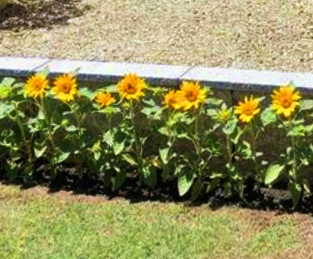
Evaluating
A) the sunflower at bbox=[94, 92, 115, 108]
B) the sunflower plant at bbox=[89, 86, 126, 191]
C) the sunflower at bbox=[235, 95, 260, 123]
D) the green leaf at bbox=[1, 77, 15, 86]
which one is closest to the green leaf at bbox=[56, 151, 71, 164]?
the sunflower plant at bbox=[89, 86, 126, 191]

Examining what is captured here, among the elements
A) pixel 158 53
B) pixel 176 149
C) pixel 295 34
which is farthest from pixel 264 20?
pixel 176 149

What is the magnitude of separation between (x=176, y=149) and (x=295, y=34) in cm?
198

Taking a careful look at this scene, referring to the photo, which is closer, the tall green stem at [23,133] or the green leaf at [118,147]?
the green leaf at [118,147]

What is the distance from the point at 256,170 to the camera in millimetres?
4086

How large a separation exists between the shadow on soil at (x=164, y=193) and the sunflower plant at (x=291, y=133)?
0.10 m

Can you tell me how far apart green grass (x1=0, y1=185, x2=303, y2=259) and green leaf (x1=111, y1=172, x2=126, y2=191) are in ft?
0.27

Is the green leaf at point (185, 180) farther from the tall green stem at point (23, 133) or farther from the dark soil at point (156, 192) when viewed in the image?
the tall green stem at point (23, 133)

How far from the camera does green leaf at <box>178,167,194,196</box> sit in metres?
4.08

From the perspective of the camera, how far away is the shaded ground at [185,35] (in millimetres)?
5605

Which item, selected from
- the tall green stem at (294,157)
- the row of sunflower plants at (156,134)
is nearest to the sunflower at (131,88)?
the row of sunflower plants at (156,134)

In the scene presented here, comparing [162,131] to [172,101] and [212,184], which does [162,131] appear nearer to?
[172,101]

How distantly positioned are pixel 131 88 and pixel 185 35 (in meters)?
2.07

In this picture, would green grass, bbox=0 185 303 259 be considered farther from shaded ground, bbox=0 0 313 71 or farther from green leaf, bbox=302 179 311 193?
shaded ground, bbox=0 0 313 71

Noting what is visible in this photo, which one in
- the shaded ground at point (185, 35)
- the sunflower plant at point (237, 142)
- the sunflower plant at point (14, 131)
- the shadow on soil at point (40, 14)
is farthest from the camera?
the shadow on soil at point (40, 14)
